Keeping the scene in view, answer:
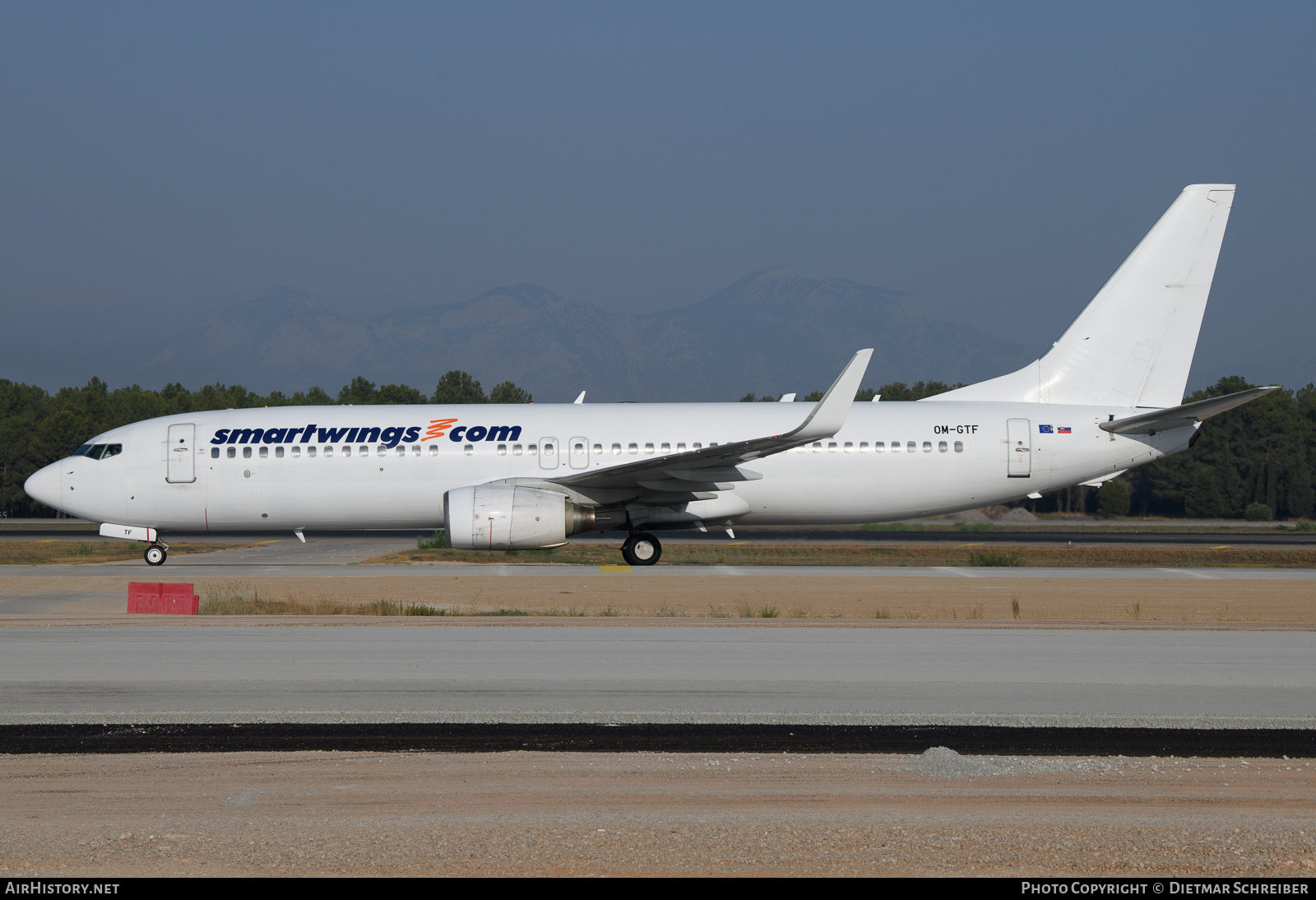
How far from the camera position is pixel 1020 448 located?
22.7m

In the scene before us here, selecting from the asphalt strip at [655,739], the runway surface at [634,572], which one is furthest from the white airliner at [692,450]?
the asphalt strip at [655,739]

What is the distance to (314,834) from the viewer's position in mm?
5492

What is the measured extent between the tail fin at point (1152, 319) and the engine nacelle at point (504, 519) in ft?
38.3

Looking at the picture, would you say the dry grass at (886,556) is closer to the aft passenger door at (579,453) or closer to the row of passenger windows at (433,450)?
the aft passenger door at (579,453)

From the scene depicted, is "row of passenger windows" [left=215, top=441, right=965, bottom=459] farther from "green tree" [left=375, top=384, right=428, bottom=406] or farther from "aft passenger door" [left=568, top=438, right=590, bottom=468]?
"green tree" [left=375, top=384, right=428, bottom=406]

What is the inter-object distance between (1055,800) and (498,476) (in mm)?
17339

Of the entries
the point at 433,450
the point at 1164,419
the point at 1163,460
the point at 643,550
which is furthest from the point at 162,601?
the point at 1163,460

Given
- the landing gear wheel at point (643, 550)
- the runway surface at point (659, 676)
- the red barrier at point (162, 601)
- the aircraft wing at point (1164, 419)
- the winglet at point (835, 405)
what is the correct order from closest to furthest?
the runway surface at point (659, 676) < the red barrier at point (162, 601) < the winglet at point (835, 405) < the aircraft wing at point (1164, 419) < the landing gear wheel at point (643, 550)

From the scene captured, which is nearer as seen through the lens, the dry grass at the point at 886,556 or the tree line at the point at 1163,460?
the dry grass at the point at 886,556

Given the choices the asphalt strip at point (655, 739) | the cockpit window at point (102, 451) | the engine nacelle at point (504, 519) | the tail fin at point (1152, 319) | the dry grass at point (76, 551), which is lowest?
the asphalt strip at point (655, 739)

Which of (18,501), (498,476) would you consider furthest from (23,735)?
(18,501)

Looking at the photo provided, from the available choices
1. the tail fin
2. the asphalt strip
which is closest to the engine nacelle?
the tail fin

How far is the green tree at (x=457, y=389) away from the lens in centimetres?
9306

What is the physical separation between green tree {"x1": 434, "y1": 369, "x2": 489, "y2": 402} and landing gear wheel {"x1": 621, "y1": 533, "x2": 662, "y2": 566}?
2765 inches
